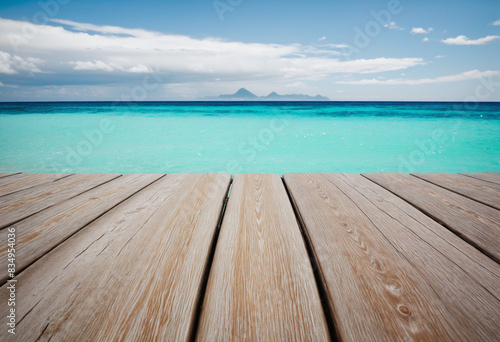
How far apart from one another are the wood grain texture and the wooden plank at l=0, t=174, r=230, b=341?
0.57 m

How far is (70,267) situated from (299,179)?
3.68ft

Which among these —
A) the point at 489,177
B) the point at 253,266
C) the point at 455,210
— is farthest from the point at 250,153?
the point at 253,266

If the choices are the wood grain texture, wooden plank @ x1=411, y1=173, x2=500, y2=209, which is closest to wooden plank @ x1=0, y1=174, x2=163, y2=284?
the wood grain texture

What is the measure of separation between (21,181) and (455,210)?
2.29 metres

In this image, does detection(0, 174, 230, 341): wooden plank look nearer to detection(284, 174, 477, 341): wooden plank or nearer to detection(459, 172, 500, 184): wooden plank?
detection(284, 174, 477, 341): wooden plank

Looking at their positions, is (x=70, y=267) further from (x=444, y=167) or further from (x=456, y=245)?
(x=444, y=167)

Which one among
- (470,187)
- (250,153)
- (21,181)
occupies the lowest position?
(250,153)

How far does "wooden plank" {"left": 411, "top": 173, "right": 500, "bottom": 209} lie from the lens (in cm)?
114

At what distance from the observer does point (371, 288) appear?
57 centimetres

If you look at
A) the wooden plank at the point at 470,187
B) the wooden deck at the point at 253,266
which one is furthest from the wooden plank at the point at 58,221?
A: the wooden plank at the point at 470,187

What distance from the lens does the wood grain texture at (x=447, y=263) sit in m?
0.51

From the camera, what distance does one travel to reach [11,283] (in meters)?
0.60

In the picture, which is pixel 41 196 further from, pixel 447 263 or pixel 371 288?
pixel 447 263

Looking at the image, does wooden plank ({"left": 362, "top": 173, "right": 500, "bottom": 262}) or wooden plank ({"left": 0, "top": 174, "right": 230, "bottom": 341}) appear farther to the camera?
wooden plank ({"left": 362, "top": 173, "right": 500, "bottom": 262})
